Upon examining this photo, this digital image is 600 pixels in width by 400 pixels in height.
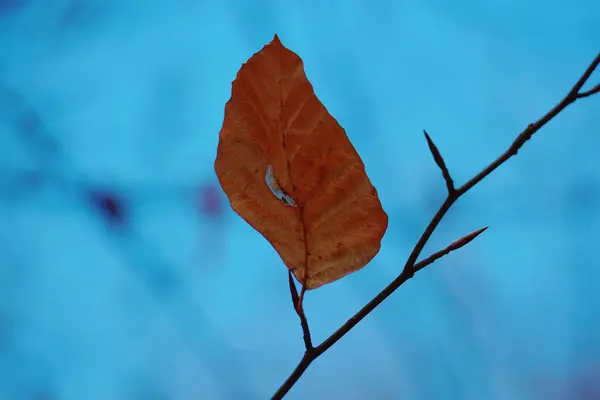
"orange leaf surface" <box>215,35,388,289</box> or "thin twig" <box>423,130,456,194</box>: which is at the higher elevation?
"orange leaf surface" <box>215,35,388,289</box>

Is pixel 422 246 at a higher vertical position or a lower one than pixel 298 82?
lower

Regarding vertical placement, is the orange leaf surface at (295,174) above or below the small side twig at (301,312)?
above

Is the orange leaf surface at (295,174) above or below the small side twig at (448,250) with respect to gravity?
above

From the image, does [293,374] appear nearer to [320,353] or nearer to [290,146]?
[320,353]

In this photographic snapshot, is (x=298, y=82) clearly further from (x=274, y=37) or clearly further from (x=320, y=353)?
(x=320, y=353)

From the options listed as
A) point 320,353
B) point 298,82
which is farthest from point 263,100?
point 320,353

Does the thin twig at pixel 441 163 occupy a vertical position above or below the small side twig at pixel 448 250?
above

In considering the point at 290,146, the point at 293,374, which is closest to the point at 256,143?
the point at 290,146
